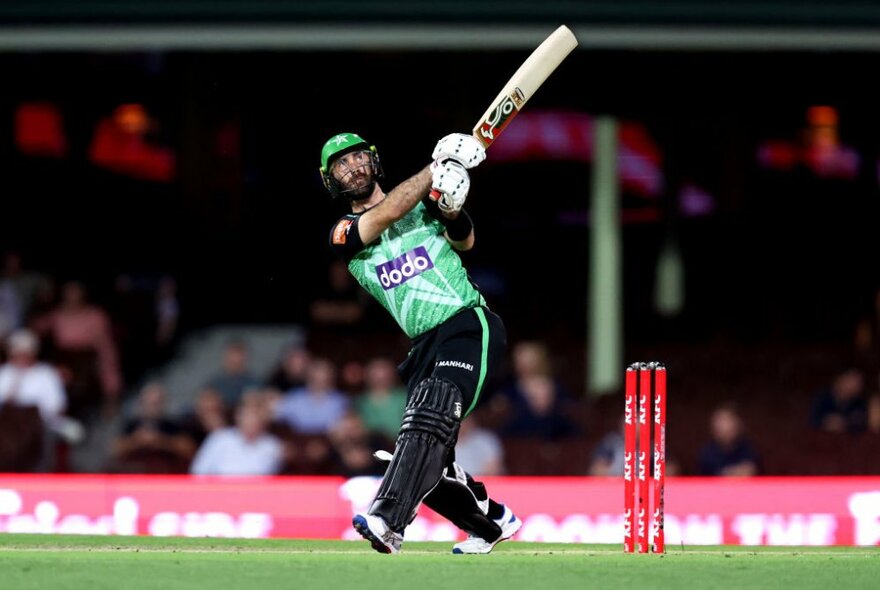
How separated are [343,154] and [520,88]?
0.80 meters

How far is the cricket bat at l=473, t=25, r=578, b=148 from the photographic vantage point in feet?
21.2

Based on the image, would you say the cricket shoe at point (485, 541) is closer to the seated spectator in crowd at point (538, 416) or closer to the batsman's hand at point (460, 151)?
the batsman's hand at point (460, 151)

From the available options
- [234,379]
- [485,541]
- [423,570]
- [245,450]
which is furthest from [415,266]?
[234,379]

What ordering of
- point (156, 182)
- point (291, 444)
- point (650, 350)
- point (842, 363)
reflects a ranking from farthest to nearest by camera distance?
point (156, 182), point (650, 350), point (842, 363), point (291, 444)

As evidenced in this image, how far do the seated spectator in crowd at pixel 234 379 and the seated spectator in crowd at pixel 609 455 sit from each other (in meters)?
2.54

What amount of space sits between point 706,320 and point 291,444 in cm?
387

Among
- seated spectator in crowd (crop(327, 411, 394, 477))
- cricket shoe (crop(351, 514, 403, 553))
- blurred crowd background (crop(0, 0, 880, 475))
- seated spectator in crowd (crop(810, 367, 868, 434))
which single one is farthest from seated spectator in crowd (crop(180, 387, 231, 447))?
cricket shoe (crop(351, 514, 403, 553))

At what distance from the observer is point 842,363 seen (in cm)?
1170

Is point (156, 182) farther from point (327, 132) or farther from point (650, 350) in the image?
point (650, 350)

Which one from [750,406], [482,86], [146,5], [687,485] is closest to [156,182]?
[482,86]

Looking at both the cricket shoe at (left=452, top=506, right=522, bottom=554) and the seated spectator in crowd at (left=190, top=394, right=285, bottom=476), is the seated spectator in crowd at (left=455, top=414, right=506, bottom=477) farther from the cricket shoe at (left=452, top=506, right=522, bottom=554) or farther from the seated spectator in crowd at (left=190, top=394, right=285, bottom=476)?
the cricket shoe at (left=452, top=506, right=522, bottom=554)

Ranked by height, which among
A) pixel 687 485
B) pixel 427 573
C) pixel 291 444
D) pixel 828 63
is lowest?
pixel 427 573

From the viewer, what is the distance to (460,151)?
5.91 metres

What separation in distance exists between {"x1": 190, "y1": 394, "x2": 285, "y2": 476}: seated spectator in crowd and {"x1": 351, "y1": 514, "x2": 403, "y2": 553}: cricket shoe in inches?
193
